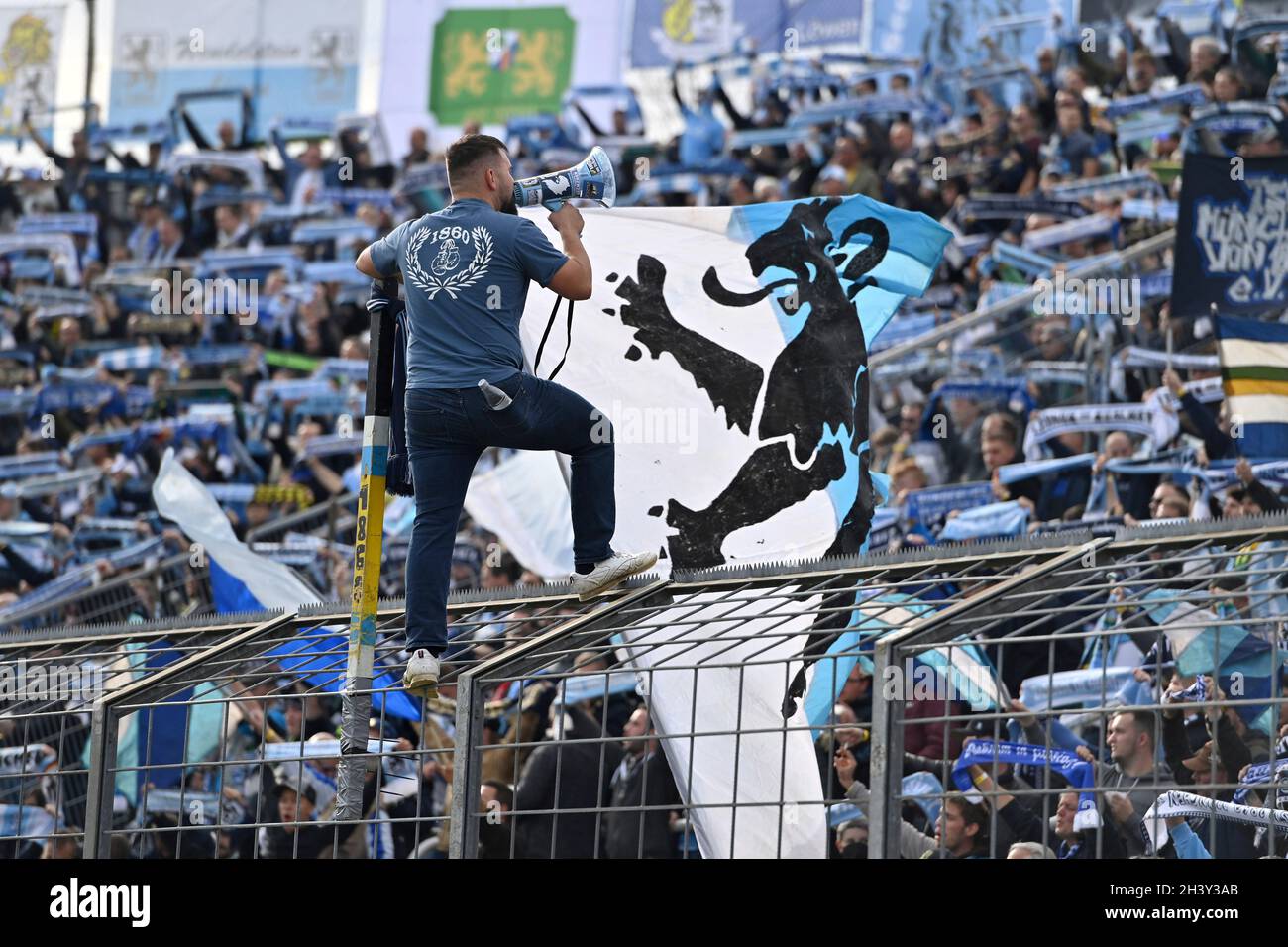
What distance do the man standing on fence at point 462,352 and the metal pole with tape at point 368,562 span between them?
104 mm

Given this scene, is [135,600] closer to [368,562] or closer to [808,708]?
[808,708]

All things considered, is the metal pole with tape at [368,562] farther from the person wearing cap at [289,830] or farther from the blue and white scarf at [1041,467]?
the blue and white scarf at [1041,467]

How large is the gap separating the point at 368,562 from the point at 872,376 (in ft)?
23.6

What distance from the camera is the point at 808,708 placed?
668 centimetres

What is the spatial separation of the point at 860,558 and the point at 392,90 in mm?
17814

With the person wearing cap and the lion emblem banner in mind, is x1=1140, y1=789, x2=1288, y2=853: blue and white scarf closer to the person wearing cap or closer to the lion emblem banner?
the lion emblem banner

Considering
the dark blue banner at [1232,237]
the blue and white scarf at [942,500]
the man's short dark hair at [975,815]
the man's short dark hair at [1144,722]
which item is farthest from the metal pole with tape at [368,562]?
the dark blue banner at [1232,237]

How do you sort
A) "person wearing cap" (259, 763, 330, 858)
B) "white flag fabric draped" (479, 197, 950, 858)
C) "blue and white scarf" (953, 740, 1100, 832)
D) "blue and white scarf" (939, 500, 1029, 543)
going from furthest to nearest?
"blue and white scarf" (939, 500, 1029, 543) → "person wearing cap" (259, 763, 330, 858) → "white flag fabric draped" (479, 197, 950, 858) → "blue and white scarf" (953, 740, 1100, 832)

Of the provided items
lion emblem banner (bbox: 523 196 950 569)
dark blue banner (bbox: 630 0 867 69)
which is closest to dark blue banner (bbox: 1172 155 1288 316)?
lion emblem banner (bbox: 523 196 950 569)

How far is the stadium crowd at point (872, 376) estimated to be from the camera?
22.8ft

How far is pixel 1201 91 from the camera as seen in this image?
43.2ft

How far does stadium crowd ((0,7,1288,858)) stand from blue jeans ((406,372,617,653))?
0.42 m

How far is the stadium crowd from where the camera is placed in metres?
6.94

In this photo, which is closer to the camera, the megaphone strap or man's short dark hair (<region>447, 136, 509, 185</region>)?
man's short dark hair (<region>447, 136, 509, 185</region>)
